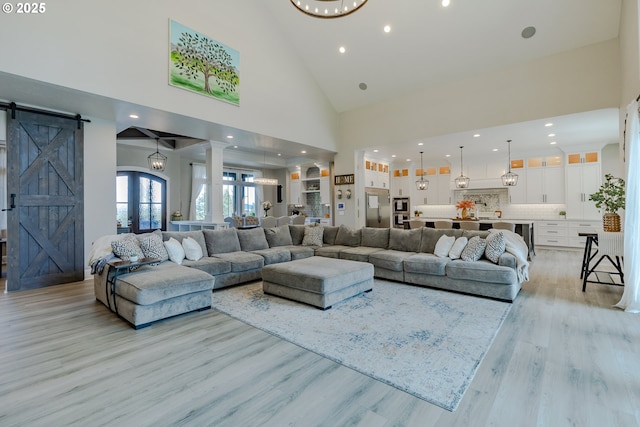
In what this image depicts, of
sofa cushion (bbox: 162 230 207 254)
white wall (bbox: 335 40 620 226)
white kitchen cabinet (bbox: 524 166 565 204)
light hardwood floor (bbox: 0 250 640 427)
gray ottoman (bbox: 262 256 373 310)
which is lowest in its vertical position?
light hardwood floor (bbox: 0 250 640 427)

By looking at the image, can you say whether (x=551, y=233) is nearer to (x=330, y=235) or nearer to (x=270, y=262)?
(x=330, y=235)

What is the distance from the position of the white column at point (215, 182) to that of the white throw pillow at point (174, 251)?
3.11 m

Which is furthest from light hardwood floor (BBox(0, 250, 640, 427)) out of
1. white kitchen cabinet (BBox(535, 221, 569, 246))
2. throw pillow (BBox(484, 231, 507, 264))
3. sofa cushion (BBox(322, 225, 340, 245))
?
white kitchen cabinet (BBox(535, 221, 569, 246))

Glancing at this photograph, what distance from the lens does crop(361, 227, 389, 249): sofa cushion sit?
5703 millimetres

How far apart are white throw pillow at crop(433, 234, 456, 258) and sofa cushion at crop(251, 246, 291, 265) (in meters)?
2.54

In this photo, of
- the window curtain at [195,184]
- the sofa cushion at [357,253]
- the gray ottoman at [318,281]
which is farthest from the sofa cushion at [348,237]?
the window curtain at [195,184]

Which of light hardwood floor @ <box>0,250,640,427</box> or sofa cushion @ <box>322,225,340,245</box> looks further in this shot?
sofa cushion @ <box>322,225,340,245</box>

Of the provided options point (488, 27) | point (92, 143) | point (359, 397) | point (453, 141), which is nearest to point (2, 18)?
point (92, 143)

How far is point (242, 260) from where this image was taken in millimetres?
4770

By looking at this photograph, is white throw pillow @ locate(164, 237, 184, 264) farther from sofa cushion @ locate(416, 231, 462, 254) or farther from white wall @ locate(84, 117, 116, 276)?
sofa cushion @ locate(416, 231, 462, 254)

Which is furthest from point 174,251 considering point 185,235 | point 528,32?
point 528,32

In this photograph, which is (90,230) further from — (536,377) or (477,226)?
(477,226)

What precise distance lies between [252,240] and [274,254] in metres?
0.60

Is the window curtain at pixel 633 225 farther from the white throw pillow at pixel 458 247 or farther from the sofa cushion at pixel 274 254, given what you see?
the sofa cushion at pixel 274 254
